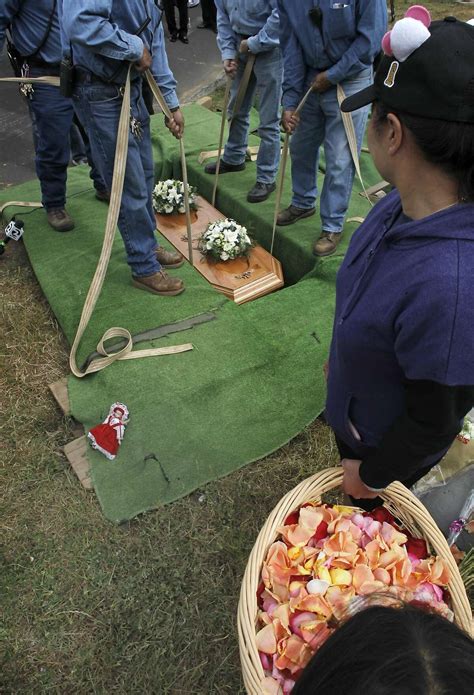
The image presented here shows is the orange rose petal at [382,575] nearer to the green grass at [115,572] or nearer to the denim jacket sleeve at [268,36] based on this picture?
the green grass at [115,572]

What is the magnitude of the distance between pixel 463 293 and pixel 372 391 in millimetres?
459

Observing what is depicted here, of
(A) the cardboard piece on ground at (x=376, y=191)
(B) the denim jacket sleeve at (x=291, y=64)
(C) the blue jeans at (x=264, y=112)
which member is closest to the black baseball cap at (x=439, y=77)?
(B) the denim jacket sleeve at (x=291, y=64)

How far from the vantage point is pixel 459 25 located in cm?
101

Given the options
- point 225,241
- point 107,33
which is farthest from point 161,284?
point 107,33

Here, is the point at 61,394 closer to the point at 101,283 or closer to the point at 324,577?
the point at 101,283

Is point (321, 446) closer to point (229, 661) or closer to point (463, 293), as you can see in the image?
point (229, 661)

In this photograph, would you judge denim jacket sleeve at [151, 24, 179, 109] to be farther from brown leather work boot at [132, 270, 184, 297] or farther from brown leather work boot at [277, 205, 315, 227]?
brown leather work boot at [277, 205, 315, 227]

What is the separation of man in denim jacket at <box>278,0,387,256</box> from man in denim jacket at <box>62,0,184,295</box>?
79 cm

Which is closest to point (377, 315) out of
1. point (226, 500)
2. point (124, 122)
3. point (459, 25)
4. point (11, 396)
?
point (459, 25)

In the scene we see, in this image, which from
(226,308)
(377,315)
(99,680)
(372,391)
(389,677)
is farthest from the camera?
(226,308)

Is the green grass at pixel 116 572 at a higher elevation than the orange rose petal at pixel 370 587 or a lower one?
lower

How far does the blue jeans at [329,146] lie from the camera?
124 inches

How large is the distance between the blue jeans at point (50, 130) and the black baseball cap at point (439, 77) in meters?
2.79

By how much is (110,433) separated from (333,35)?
254 centimetres
